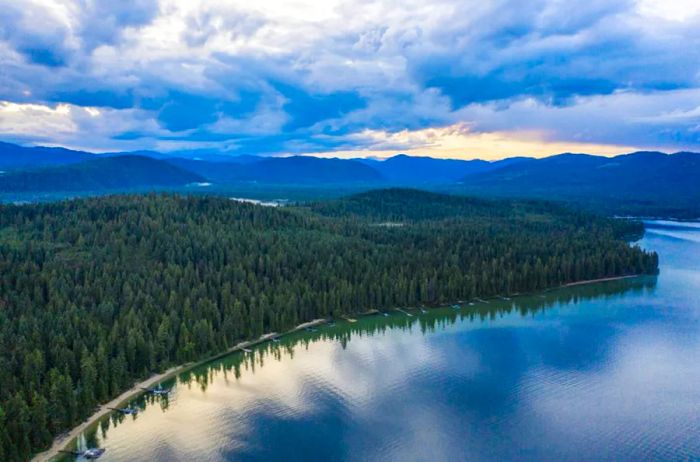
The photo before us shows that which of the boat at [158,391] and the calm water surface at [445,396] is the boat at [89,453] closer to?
the calm water surface at [445,396]

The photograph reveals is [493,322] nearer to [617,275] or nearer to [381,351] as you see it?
[381,351]

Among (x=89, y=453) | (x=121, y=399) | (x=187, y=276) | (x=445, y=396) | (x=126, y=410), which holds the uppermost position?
(x=187, y=276)

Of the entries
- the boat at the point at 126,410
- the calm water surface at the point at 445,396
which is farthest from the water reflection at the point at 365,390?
the boat at the point at 126,410

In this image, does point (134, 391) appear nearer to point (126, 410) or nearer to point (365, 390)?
point (126, 410)

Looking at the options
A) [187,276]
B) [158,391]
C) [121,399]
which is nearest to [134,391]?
[121,399]

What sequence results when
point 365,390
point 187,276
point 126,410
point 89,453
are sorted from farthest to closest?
point 187,276 → point 365,390 → point 126,410 → point 89,453

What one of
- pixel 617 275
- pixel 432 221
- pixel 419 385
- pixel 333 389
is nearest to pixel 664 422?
pixel 419 385

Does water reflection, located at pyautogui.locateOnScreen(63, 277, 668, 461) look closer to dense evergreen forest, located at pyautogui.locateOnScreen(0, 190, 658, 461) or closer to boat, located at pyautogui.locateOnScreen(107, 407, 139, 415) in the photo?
boat, located at pyautogui.locateOnScreen(107, 407, 139, 415)
